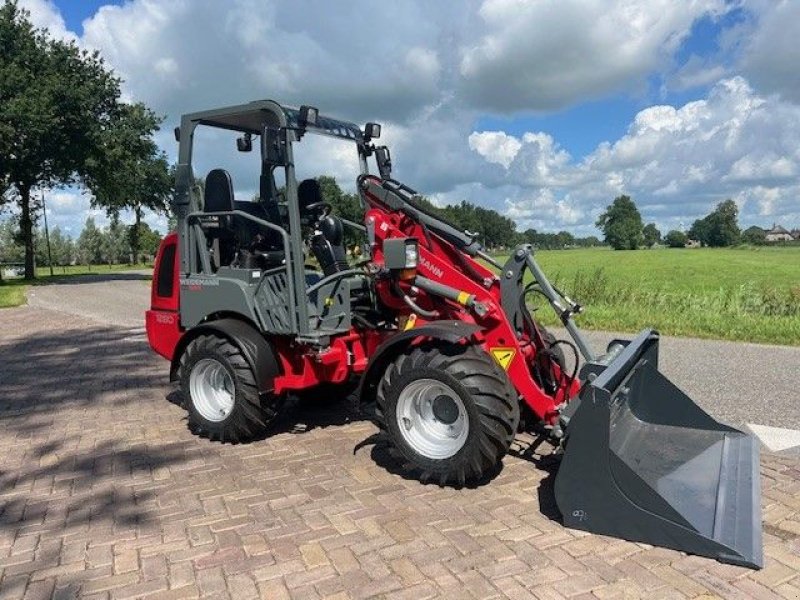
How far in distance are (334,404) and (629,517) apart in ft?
12.0

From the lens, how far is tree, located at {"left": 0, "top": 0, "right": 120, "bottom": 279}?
1078 inches

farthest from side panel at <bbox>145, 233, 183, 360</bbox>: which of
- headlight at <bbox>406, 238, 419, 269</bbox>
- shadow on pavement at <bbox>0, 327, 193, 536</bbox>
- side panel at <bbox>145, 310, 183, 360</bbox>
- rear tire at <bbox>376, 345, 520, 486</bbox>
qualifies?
rear tire at <bbox>376, 345, 520, 486</bbox>

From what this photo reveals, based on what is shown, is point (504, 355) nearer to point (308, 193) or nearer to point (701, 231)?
point (308, 193)

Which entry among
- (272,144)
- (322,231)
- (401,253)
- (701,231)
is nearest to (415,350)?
(401,253)

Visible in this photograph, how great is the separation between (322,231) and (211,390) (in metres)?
1.72

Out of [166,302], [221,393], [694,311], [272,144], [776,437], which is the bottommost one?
[776,437]

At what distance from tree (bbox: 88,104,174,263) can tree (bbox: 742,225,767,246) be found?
92962 millimetres

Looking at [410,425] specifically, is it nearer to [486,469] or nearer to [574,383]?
[486,469]

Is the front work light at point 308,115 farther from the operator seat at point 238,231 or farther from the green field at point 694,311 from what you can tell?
the green field at point 694,311

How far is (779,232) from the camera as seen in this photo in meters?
129

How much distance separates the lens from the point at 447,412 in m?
4.70

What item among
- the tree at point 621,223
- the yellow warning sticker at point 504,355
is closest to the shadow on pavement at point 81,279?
the yellow warning sticker at point 504,355

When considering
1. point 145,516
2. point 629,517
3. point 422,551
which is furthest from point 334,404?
point 629,517

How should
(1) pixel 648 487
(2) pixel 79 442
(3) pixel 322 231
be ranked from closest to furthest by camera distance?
(1) pixel 648 487 < (3) pixel 322 231 < (2) pixel 79 442
